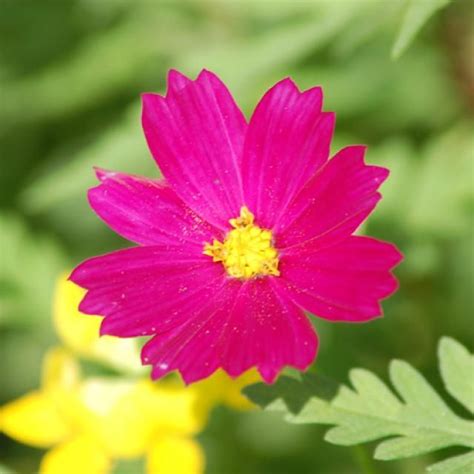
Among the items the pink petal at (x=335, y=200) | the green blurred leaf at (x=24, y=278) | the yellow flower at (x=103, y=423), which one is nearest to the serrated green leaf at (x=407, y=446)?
the pink petal at (x=335, y=200)

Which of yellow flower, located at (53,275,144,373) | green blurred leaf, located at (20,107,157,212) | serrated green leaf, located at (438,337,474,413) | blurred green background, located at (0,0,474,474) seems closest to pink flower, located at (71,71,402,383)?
serrated green leaf, located at (438,337,474,413)

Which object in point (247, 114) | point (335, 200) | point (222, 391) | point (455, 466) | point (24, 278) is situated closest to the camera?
point (455, 466)

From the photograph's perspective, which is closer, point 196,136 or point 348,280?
point 348,280

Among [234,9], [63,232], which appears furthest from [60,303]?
[234,9]

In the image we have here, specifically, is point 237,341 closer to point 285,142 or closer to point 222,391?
point 285,142

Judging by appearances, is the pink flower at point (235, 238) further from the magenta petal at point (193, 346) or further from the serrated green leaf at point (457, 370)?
the serrated green leaf at point (457, 370)

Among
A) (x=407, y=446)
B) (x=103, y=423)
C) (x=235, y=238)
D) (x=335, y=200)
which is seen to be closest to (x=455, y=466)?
(x=407, y=446)

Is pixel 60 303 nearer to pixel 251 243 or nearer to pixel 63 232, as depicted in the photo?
pixel 251 243

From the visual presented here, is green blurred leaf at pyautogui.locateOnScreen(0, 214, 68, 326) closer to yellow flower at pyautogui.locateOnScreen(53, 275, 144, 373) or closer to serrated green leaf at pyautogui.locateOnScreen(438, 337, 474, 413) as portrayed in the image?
yellow flower at pyautogui.locateOnScreen(53, 275, 144, 373)

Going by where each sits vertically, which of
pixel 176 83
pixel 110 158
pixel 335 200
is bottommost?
pixel 335 200
